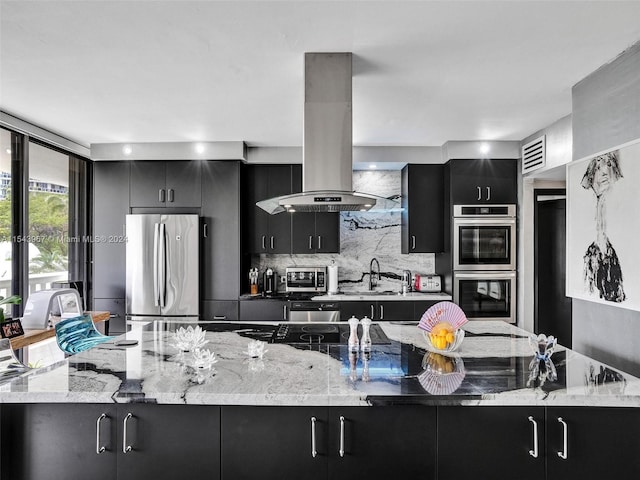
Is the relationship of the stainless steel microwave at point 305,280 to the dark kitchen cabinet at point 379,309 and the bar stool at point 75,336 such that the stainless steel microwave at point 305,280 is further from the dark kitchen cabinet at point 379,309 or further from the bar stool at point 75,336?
the bar stool at point 75,336

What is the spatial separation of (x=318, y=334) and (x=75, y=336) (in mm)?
1457

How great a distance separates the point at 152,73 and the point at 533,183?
3.78m

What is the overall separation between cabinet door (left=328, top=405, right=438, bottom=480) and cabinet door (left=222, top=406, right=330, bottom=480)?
6 cm

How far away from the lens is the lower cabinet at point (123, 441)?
174 centimetres

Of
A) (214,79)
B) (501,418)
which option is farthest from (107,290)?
(501,418)

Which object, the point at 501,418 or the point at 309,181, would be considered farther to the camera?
the point at 309,181

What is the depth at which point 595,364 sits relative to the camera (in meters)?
2.07

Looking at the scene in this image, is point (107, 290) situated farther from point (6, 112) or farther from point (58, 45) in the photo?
point (58, 45)

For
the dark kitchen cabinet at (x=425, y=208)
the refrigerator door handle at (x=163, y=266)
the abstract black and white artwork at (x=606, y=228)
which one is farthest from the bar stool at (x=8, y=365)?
the dark kitchen cabinet at (x=425, y=208)

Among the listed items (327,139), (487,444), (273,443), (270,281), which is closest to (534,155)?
(327,139)

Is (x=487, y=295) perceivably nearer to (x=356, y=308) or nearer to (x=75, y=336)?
(x=356, y=308)

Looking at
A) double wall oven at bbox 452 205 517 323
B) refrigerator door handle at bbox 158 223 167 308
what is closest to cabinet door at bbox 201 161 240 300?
refrigerator door handle at bbox 158 223 167 308

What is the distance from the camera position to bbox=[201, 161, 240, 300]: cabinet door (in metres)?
4.73

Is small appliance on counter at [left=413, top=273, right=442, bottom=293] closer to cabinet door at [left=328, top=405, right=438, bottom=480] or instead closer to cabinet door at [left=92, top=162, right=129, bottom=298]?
cabinet door at [left=92, top=162, right=129, bottom=298]
